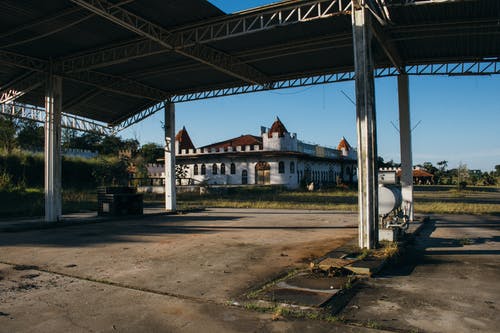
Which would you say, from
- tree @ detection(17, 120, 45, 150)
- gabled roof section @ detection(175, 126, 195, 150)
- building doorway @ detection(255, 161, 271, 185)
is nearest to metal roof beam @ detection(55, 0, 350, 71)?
building doorway @ detection(255, 161, 271, 185)

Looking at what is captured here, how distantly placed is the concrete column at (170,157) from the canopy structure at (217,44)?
159 centimetres

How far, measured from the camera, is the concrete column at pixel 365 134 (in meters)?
8.42

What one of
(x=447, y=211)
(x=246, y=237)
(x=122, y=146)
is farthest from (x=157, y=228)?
(x=122, y=146)

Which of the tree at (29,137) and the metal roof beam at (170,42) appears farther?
the tree at (29,137)

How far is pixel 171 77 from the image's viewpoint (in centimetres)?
1723

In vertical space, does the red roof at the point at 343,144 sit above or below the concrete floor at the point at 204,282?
above

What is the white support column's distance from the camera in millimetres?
13773

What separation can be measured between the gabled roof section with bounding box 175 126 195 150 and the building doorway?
18739 millimetres

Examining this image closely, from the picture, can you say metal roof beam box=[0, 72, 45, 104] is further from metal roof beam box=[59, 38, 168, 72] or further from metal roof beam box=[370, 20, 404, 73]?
metal roof beam box=[370, 20, 404, 73]

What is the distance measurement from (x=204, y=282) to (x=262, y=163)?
37.8m

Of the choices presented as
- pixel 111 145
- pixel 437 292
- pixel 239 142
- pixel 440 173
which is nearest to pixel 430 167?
pixel 440 173

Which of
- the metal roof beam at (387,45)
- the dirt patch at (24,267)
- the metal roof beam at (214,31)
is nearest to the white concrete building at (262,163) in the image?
the metal roof beam at (387,45)

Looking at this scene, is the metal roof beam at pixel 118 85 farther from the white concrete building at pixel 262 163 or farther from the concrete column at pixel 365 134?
the white concrete building at pixel 262 163

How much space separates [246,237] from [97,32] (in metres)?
8.33
